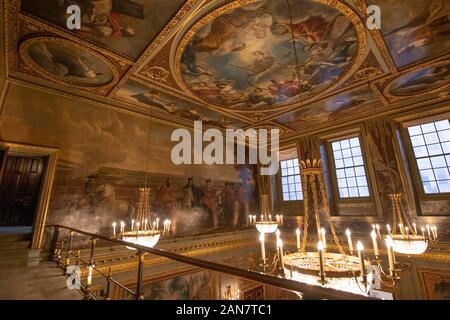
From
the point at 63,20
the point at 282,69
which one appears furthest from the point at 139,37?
the point at 282,69

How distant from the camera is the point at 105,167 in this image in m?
7.29

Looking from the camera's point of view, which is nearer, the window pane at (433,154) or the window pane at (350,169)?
the window pane at (433,154)

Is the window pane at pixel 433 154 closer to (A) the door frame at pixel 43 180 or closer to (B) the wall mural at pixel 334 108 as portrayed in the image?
(B) the wall mural at pixel 334 108

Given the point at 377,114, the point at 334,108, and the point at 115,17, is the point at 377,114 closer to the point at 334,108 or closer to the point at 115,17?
the point at 334,108

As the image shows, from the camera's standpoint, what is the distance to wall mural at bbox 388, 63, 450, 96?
6219 millimetres

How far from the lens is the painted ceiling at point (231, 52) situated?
417 centimetres

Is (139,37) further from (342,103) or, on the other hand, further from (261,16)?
(342,103)

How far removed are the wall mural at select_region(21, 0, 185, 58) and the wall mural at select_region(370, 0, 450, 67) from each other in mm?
4222

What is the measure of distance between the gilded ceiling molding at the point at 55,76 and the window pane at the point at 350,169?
10185mm

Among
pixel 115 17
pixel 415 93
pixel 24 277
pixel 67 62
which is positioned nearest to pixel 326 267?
pixel 24 277

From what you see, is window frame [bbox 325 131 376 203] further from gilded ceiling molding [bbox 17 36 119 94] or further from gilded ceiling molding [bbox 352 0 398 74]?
gilded ceiling molding [bbox 17 36 119 94]

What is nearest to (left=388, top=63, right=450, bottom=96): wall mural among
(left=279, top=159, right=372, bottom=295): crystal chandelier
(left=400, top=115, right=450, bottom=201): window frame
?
(left=400, top=115, right=450, bottom=201): window frame

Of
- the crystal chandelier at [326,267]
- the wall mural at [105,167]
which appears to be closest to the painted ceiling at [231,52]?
the wall mural at [105,167]

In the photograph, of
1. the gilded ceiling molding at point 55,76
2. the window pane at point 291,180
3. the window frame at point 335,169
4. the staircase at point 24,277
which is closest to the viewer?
the staircase at point 24,277
